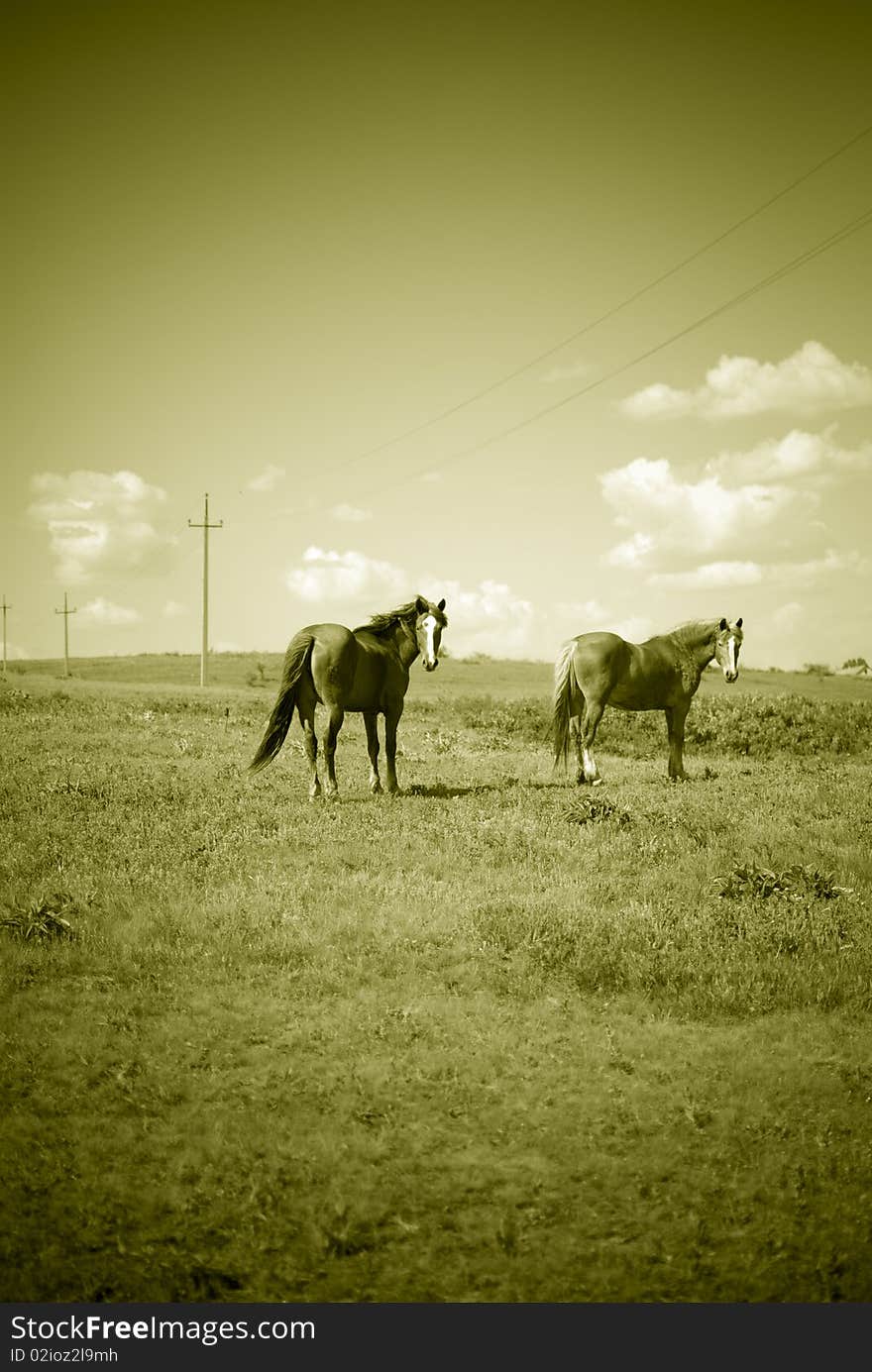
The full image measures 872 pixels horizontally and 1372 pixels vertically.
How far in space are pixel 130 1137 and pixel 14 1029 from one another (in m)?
2.15

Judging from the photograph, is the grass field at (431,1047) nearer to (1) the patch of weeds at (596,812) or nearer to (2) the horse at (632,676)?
(1) the patch of weeds at (596,812)

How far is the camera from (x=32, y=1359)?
4.56 meters

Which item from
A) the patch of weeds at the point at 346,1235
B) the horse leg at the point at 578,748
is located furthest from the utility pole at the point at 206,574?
the patch of weeds at the point at 346,1235

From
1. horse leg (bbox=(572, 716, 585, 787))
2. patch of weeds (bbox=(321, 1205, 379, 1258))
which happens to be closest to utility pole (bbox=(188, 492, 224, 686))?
horse leg (bbox=(572, 716, 585, 787))

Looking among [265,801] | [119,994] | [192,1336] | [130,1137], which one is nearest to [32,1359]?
[192,1336]

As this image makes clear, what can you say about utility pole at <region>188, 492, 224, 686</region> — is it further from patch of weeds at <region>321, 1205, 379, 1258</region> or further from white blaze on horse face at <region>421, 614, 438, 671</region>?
patch of weeds at <region>321, 1205, 379, 1258</region>

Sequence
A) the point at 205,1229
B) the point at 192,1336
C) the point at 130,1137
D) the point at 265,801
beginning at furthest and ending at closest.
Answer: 1. the point at 265,801
2. the point at 130,1137
3. the point at 205,1229
4. the point at 192,1336

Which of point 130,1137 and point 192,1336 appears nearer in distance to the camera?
point 192,1336

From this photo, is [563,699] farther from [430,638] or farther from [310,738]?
[310,738]

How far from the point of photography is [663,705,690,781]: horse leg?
64.6 feet

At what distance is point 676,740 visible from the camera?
19.8 meters

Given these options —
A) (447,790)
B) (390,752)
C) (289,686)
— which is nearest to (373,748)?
(390,752)

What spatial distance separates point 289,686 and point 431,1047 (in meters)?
9.48

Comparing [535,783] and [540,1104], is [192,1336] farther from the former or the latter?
[535,783]
